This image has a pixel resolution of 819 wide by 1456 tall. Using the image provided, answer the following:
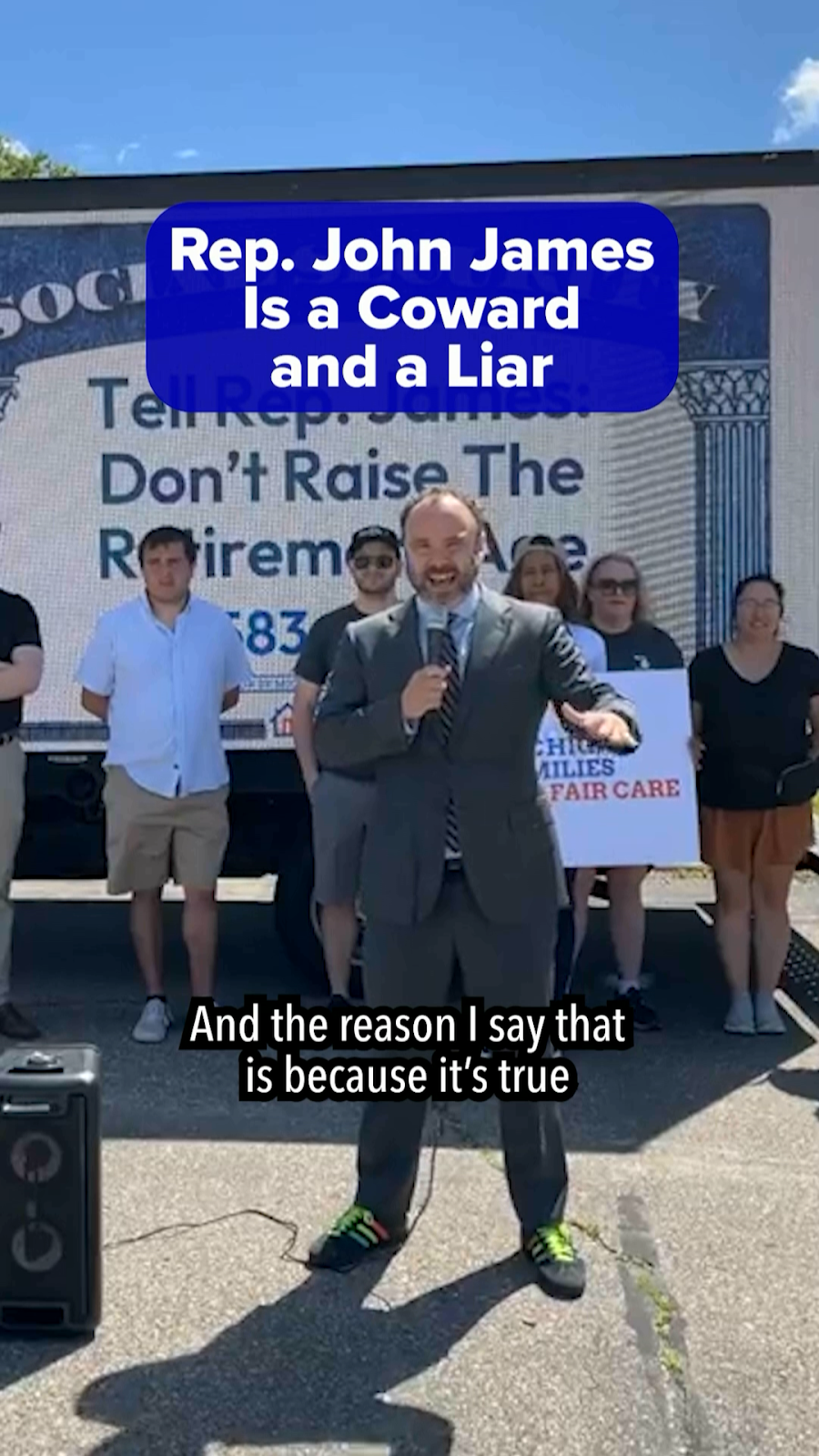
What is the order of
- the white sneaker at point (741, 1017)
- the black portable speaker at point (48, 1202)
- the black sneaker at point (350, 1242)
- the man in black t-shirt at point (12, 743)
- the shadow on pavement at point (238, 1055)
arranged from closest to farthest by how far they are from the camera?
the black portable speaker at point (48, 1202), the black sneaker at point (350, 1242), the shadow on pavement at point (238, 1055), the man in black t-shirt at point (12, 743), the white sneaker at point (741, 1017)

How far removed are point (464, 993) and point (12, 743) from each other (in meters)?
2.50

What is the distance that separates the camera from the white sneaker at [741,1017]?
5.86m

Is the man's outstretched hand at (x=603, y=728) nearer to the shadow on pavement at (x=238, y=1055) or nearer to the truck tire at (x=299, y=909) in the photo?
the shadow on pavement at (x=238, y=1055)

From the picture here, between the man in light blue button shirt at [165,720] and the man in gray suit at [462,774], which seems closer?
the man in gray suit at [462,774]

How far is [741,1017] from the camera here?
586 cm

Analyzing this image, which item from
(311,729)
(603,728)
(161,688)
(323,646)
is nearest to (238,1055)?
(311,729)

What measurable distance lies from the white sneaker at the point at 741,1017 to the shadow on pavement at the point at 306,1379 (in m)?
2.29

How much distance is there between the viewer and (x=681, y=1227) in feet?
13.5

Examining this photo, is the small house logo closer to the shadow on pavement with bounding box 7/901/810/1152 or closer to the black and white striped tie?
the shadow on pavement with bounding box 7/901/810/1152

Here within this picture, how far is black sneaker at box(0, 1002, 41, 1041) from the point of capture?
5.67 metres

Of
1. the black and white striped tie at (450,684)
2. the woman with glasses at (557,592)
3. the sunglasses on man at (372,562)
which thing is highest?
the sunglasses on man at (372,562)

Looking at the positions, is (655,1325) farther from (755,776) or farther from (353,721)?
(755,776)

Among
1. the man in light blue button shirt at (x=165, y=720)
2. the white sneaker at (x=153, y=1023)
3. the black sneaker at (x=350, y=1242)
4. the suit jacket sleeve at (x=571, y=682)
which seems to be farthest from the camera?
the white sneaker at (x=153, y=1023)
